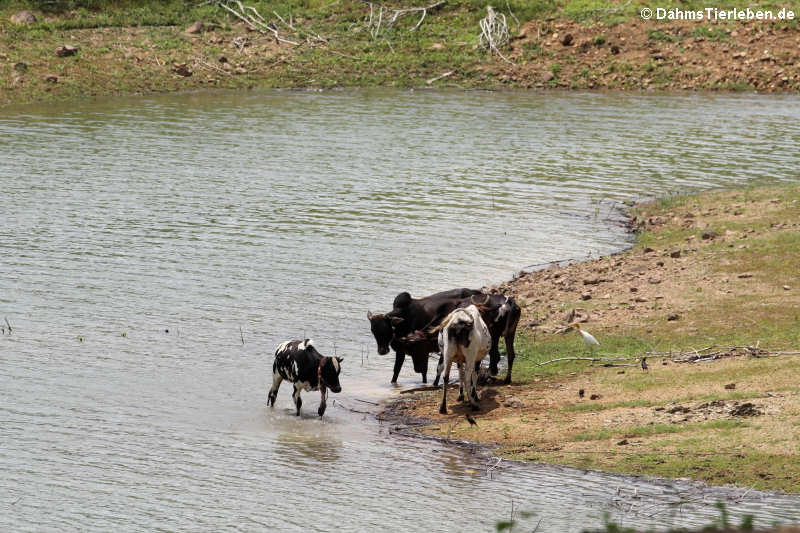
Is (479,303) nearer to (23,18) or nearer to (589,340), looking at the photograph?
(589,340)

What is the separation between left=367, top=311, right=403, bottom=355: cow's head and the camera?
50.3ft

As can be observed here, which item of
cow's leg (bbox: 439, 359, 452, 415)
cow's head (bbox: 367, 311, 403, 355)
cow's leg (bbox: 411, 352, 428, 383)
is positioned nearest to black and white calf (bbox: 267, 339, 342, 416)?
cow's leg (bbox: 439, 359, 452, 415)

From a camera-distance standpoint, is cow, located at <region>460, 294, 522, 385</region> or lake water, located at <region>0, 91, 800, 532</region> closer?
lake water, located at <region>0, 91, 800, 532</region>

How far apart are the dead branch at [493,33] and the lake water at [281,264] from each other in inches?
172

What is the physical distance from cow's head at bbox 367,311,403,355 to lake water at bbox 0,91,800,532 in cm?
57

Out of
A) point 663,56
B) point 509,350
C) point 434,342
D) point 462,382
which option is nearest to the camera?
point 462,382

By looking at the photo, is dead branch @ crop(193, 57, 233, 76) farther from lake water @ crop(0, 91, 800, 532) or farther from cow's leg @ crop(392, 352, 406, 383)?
cow's leg @ crop(392, 352, 406, 383)

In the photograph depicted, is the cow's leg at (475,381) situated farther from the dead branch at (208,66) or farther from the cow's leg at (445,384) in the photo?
the dead branch at (208,66)

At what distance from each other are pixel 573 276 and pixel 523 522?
970cm

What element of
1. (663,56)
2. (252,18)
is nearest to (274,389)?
(663,56)

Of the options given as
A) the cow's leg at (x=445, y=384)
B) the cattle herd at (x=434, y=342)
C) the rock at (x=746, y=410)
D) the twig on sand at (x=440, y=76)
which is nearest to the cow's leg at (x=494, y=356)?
the cattle herd at (x=434, y=342)

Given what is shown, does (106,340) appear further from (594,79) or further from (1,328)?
(594,79)

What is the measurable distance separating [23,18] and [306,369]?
36468mm

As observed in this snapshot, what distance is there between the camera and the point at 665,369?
14.2 m
